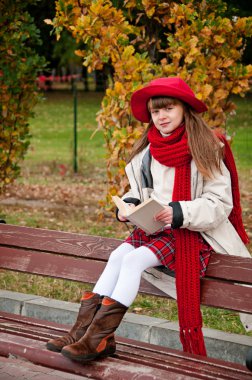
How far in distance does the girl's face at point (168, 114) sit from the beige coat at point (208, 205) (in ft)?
0.64

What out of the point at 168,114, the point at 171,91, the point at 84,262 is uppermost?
the point at 171,91

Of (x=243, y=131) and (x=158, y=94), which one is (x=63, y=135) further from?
(x=158, y=94)

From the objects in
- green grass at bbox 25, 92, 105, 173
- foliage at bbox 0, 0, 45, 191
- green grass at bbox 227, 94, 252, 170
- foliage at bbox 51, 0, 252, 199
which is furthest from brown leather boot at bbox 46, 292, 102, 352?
green grass at bbox 227, 94, 252, 170

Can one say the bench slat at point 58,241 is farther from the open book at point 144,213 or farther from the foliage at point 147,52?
Result: the foliage at point 147,52

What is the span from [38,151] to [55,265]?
13.9 metres

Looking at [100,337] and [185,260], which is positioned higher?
[185,260]

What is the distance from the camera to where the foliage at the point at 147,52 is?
6711 mm

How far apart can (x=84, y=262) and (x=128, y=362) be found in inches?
34.4

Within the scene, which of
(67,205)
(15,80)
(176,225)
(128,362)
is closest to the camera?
(128,362)

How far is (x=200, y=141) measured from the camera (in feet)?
13.7

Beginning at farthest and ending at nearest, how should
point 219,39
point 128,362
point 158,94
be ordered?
point 219,39 → point 158,94 → point 128,362

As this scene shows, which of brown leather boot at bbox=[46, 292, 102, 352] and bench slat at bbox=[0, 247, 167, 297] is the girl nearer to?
brown leather boot at bbox=[46, 292, 102, 352]

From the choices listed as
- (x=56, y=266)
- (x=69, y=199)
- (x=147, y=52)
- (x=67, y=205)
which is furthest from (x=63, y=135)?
(x=56, y=266)

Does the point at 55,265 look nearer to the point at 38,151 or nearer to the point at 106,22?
the point at 106,22
